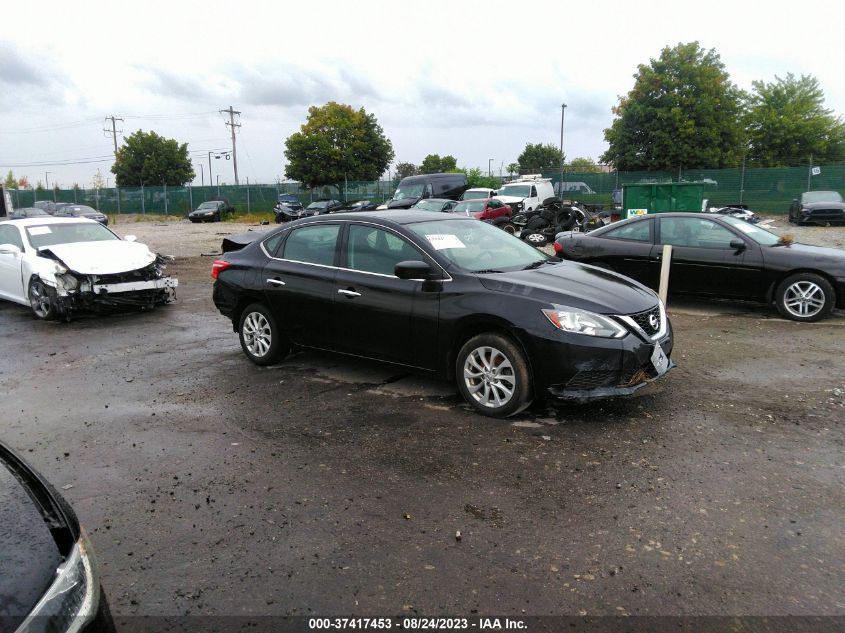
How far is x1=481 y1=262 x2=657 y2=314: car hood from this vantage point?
16.3 feet

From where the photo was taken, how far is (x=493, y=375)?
5.07m

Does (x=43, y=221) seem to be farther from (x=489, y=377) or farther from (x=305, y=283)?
(x=489, y=377)

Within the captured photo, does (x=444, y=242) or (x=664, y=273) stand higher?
(x=444, y=242)

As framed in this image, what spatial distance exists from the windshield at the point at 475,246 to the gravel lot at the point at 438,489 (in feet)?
3.93

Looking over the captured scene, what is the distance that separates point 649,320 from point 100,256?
805 centimetres

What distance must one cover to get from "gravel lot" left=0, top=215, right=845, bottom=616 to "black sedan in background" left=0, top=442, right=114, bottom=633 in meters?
0.89

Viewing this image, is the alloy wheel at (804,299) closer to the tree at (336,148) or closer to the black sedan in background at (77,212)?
the black sedan in background at (77,212)

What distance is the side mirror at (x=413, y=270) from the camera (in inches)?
208

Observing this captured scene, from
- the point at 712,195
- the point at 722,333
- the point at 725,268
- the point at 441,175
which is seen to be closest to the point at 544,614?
the point at 722,333

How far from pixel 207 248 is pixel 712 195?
24.4 metres

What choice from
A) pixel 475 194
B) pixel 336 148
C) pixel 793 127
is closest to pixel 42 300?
pixel 475 194

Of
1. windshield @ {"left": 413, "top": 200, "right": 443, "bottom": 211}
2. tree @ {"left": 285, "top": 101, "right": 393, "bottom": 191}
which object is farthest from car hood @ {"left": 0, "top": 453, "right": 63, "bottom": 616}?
tree @ {"left": 285, "top": 101, "right": 393, "bottom": 191}

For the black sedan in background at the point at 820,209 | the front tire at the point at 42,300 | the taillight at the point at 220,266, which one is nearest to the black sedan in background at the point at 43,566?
the taillight at the point at 220,266

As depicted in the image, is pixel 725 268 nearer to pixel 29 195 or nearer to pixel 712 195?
pixel 712 195
